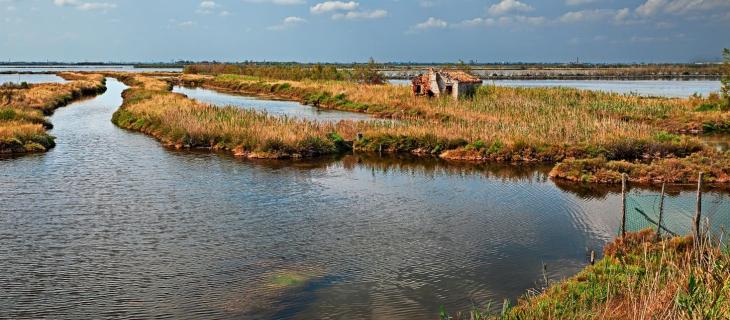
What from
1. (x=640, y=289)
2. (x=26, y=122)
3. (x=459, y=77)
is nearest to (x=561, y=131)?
(x=640, y=289)

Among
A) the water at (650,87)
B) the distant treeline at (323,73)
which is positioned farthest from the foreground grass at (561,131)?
the distant treeline at (323,73)

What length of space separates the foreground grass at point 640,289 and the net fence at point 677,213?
116cm

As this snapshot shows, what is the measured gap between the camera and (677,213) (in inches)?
647

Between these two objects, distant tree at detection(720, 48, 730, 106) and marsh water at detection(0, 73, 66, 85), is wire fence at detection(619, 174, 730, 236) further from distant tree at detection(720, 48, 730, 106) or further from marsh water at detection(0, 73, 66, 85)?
marsh water at detection(0, 73, 66, 85)

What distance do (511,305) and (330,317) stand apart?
326 cm

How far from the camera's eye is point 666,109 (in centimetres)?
4316

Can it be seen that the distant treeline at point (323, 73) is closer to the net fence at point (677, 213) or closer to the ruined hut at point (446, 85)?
the ruined hut at point (446, 85)

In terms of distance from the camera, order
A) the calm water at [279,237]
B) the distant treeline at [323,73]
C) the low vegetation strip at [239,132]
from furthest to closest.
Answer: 1. the distant treeline at [323,73]
2. the low vegetation strip at [239,132]
3. the calm water at [279,237]

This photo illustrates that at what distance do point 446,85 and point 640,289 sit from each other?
43.1 metres

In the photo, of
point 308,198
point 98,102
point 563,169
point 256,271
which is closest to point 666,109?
point 563,169

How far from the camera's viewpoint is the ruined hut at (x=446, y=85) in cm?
5041

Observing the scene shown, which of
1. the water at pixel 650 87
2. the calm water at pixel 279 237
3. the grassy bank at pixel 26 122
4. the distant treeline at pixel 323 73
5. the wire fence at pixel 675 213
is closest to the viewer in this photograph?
the calm water at pixel 279 237

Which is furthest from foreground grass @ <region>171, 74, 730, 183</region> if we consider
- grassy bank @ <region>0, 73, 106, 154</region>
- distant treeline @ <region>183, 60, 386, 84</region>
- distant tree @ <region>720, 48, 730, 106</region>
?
distant treeline @ <region>183, 60, 386, 84</region>

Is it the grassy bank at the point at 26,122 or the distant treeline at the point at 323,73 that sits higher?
the distant treeline at the point at 323,73
